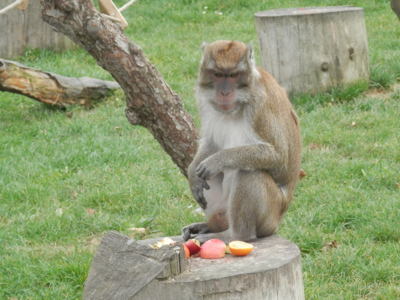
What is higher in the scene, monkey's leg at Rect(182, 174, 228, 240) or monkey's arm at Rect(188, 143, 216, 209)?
monkey's arm at Rect(188, 143, 216, 209)

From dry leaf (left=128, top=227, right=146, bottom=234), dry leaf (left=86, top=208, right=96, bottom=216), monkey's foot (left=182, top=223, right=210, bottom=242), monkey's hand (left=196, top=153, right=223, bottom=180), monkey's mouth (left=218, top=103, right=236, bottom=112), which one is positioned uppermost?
monkey's mouth (left=218, top=103, right=236, bottom=112)

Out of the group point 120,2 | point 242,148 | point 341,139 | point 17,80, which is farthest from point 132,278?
point 120,2

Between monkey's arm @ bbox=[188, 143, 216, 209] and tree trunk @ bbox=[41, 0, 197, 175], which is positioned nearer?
monkey's arm @ bbox=[188, 143, 216, 209]

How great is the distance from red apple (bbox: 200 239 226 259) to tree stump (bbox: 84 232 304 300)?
3 cm

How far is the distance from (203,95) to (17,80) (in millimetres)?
5092

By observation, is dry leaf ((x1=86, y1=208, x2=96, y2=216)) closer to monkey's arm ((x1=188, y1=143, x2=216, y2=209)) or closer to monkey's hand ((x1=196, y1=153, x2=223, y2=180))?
monkey's arm ((x1=188, y1=143, x2=216, y2=209))

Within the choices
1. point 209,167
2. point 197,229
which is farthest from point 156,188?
point 209,167

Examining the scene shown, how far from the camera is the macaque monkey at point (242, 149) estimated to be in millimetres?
4727

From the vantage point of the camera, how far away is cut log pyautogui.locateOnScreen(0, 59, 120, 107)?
9508 millimetres

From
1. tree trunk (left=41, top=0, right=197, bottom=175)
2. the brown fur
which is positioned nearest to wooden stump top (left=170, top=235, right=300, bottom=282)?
the brown fur

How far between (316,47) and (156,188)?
3.07 metres

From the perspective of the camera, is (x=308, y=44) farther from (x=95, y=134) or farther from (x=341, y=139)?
(x=95, y=134)

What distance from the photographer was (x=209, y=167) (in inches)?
194

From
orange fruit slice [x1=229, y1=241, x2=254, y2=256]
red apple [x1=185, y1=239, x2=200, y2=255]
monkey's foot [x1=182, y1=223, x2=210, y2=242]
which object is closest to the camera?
orange fruit slice [x1=229, y1=241, x2=254, y2=256]
